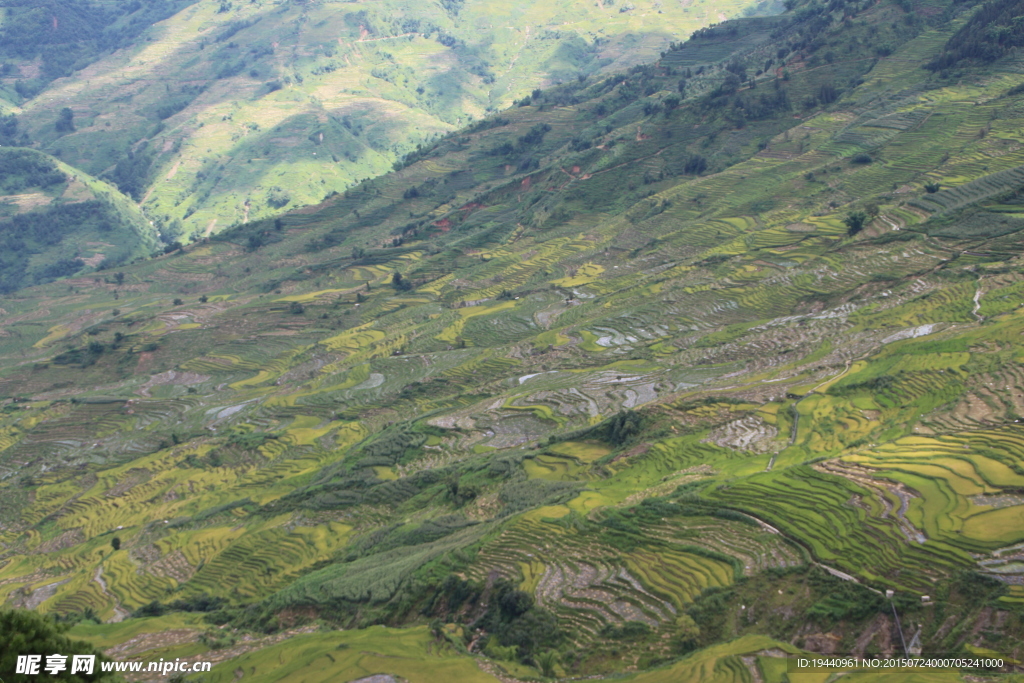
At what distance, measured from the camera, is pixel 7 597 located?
1153 inches

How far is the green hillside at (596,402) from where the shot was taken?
1731 centimetres

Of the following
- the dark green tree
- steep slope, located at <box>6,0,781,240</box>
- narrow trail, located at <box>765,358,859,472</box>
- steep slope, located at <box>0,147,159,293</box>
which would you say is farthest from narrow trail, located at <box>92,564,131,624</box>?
steep slope, located at <box>6,0,781,240</box>

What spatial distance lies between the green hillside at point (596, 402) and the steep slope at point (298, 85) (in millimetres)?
38560

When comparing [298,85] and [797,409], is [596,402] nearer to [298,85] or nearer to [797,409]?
[797,409]

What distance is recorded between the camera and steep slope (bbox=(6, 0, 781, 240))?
115625mm

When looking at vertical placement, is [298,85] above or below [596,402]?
above

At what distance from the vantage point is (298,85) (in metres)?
136

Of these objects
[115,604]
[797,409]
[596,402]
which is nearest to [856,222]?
[596,402]

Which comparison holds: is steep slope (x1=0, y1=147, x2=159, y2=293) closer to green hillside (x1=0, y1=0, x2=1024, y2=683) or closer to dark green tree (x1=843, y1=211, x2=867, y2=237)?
green hillside (x1=0, y1=0, x2=1024, y2=683)

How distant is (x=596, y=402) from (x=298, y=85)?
11990cm

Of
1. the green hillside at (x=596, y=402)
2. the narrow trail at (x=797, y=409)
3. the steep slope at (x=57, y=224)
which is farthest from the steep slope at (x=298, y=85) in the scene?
the narrow trail at (x=797, y=409)

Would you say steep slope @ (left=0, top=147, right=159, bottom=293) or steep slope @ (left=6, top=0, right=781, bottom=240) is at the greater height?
steep slope @ (left=6, top=0, right=781, bottom=240)

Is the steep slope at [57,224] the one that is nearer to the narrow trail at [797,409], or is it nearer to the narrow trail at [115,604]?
the narrow trail at [115,604]

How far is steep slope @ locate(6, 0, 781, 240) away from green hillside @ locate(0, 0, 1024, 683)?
127 feet
